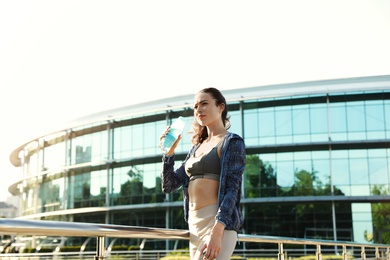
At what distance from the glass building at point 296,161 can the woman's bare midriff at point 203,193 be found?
2792 cm

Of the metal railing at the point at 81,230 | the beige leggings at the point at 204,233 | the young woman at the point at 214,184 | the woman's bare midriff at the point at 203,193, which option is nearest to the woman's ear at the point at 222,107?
the young woman at the point at 214,184

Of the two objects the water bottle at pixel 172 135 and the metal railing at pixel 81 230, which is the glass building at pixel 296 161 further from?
the metal railing at pixel 81 230

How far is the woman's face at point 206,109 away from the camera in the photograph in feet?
11.6

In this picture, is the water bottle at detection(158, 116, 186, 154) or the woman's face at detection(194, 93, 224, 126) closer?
the woman's face at detection(194, 93, 224, 126)

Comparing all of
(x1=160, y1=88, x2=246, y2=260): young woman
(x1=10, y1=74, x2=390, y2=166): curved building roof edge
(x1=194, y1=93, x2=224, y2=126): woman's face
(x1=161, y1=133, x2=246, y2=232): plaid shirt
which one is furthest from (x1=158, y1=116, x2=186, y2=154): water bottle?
(x1=10, y1=74, x2=390, y2=166): curved building roof edge

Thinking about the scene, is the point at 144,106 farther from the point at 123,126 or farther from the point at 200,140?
the point at 200,140

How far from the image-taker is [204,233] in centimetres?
330

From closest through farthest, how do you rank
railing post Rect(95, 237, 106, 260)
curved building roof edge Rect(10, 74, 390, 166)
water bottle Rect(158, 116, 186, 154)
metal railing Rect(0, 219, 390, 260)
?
metal railing Rect(0, 219, 390, 260)
railing post Rect(95, 237, 106, 260)
water bottle Rect(158, 116, 186, 154)
curved building roof edge Rect(10, 74, 390, 166)

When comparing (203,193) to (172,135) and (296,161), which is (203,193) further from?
(296,161)

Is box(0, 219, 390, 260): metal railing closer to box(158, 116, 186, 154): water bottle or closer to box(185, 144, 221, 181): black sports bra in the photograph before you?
box(185, 144, 221, 181): black sports bra

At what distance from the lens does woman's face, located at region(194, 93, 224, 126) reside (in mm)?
3525

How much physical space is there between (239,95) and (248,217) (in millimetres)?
7115

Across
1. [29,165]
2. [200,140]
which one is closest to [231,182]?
[200,140]

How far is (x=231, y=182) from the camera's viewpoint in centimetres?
322
